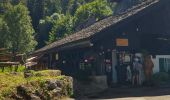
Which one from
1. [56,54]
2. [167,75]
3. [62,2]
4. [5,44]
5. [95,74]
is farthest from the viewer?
[62,2]

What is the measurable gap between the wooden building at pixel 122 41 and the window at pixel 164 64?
14cm

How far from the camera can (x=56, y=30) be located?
66000 millimetres

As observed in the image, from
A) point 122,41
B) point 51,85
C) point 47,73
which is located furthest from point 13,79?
point 122,41

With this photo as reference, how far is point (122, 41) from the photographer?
25062 mm

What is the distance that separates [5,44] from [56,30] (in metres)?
8.07

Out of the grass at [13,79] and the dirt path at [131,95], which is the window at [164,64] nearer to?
the dirt path at [131,95]

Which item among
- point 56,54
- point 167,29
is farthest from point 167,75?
point 56,54

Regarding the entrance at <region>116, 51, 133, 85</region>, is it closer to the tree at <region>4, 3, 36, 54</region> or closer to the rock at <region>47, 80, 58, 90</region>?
the rock at <region>47, 80, 58, 90</region>

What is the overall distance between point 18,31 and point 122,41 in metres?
43.2

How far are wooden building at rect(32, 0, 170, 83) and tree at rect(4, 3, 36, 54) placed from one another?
128 feet

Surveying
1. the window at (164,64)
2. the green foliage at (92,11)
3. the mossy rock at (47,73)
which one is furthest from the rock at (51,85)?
the green foliage at (92,11)

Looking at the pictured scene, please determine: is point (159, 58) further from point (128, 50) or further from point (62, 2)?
point (62, 2)

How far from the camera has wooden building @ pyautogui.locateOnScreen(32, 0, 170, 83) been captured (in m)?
24.0

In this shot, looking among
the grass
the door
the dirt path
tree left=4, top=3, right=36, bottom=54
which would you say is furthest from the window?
tree left=4, top=3, right=36, bottom=54
